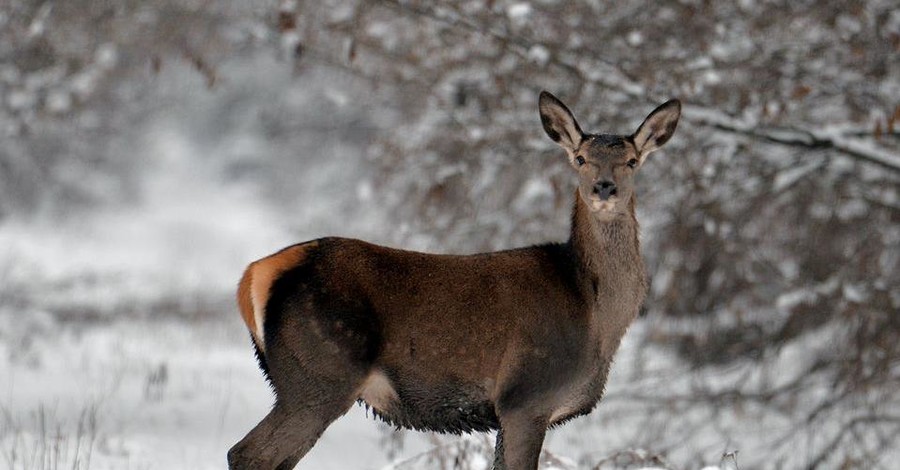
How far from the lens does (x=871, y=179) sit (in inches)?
395

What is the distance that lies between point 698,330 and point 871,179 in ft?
7.46

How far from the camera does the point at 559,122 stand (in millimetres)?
5730

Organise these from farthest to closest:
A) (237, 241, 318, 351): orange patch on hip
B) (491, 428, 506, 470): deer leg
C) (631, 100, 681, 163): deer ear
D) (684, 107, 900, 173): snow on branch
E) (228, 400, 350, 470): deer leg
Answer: (684, 107, 900, 173): snow on branch, (631, 100, 681, 163): deer ear, (491, 428, 506, 470): deer leg, (237, 241, 318, 351): orange patch on hip, (228, 400, 350, 470): deer leg

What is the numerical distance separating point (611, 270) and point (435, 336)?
3.05ft

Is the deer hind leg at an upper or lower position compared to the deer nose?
lower

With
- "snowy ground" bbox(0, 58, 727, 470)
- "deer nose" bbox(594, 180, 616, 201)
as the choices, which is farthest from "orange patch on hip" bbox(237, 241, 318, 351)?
"snowy ground" bbox(0, 58, 727, 470)

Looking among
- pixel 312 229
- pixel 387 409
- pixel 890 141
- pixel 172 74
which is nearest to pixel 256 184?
pixel 172 74

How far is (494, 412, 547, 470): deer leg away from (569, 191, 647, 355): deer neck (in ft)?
1.67

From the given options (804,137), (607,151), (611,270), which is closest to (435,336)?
(611,270)

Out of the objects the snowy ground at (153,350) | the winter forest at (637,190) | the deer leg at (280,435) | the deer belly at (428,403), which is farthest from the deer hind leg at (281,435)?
the winter forest at (637,190)

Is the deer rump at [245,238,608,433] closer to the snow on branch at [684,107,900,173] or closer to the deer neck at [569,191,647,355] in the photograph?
the deer neck at [569,191,647,355]

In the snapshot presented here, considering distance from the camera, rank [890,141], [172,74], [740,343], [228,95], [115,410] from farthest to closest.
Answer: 1. [228,95]
2. [172,74]
3. [740,343]
4. [890,141]
5. [115,410]

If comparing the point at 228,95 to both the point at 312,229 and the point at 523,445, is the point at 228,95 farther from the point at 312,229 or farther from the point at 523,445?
the point at 523,445

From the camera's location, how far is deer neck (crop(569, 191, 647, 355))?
5410 millimetres
